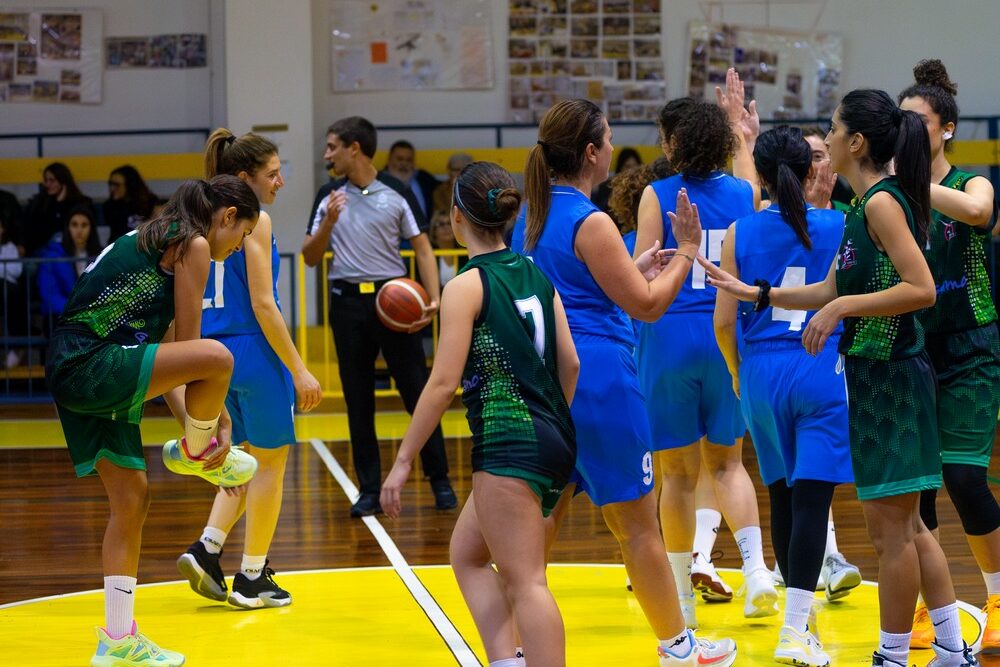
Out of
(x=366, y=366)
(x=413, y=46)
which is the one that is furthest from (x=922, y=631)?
(x=413, y=46)

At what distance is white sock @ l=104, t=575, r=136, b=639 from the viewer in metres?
4.32

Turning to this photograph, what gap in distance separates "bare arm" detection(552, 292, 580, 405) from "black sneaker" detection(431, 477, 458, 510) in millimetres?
3541

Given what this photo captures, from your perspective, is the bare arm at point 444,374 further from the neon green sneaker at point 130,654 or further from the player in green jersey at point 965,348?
the player in green jersey at point 965,348

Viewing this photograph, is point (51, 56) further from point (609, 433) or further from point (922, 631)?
point (922, 631)

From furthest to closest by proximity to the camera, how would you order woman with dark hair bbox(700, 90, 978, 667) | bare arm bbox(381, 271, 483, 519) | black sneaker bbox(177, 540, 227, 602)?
black sneaker bbox(177, 540, 227, 602), woman with dark hair bbox(700, 90, 978, 667), bare arm bbox(381, 271, 483, 519)

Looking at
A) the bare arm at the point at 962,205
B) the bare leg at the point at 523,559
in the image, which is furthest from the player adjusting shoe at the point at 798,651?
the bare arm at the point at 962,205

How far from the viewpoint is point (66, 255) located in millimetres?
11844

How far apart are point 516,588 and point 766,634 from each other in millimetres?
1485

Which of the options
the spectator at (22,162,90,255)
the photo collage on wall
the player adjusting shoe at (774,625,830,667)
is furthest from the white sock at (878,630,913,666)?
the photo collage on wall

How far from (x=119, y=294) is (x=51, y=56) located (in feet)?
36.0

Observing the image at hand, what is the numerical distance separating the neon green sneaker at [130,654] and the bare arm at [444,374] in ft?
4.25

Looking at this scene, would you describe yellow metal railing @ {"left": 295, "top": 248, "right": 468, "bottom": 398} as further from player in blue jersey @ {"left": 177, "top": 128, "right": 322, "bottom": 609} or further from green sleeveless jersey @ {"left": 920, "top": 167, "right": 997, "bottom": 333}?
green sleeveless jersey @ {"left": 920, "top": 167, "right": 997, "bottom": 333}

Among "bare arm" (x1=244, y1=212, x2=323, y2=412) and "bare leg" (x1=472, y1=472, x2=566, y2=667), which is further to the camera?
"bare arm" (x1=244, y1=212, x2=323, y2=412)

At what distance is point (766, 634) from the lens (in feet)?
15.1
